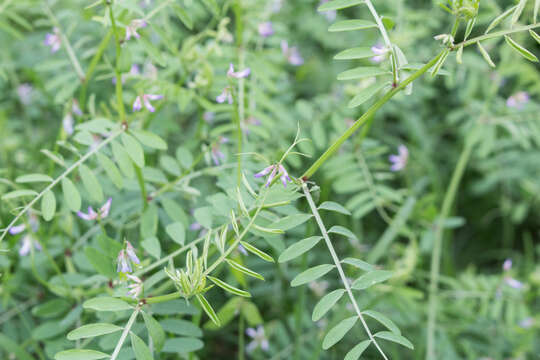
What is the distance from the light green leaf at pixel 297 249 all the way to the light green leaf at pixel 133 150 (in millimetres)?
469

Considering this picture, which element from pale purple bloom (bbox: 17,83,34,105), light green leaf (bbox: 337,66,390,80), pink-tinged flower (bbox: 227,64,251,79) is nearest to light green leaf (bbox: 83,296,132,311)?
pink-tinged flower (bbox: 227,64,251,79)

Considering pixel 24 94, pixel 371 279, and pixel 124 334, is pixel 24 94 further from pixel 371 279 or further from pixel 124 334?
pixel 371 279

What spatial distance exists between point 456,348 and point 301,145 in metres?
1.08

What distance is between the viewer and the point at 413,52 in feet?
8.72

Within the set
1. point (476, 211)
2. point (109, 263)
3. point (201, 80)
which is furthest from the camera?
point (476, 211)

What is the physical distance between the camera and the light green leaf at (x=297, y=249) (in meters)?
1.18

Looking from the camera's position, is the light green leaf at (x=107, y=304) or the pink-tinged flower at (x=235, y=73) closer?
the light green leaf at (x=107, y=304)

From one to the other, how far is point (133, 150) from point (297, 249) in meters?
0.54

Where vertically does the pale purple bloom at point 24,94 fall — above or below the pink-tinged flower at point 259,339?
above

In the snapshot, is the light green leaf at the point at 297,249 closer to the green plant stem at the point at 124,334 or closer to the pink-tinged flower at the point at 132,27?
the green plant stem at the point at 124,334

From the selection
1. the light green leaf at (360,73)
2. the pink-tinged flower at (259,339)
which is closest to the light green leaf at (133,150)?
the light green leaf at (360,73)

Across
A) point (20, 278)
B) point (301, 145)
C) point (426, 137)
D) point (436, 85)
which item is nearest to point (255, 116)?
point (301, 145)

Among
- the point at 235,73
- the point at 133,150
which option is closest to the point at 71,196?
the point at 133,150

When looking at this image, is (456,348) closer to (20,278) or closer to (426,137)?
(426,137)
